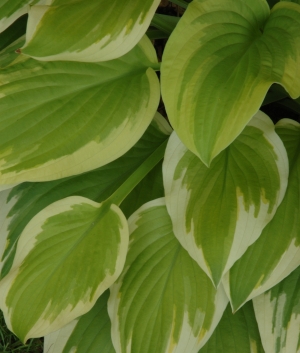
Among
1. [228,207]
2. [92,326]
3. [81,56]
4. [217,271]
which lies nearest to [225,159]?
[228,207]

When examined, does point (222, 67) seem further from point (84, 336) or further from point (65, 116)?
point (84, 336)

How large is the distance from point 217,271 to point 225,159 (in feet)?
→ 0.65

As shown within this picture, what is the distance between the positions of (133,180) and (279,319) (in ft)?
1.27

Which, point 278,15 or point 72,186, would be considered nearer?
point 278,15

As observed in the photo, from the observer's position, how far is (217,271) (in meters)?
0.73

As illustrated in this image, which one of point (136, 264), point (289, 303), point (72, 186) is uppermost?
point (72, 186)

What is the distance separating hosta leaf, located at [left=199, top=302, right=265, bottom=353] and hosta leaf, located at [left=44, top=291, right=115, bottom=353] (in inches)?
8.4

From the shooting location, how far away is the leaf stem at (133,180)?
2.79 ft

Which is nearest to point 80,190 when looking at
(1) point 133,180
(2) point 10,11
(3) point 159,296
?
(1) point 133,180

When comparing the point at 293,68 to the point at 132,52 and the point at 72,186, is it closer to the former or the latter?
the point at 132,52

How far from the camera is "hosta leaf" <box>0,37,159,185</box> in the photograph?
0.79m

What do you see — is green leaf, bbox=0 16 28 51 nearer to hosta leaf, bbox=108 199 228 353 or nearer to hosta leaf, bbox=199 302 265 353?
hosta leaf, bbox=108 199 228 353

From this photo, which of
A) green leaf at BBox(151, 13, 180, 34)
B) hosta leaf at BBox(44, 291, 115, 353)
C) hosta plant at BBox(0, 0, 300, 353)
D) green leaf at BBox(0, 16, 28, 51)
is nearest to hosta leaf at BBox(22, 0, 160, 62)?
hosta plant at BBox(0, 0, 300, 353)

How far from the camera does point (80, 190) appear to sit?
0.95m
